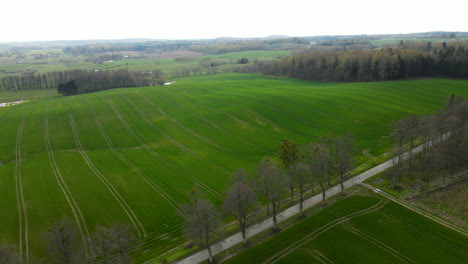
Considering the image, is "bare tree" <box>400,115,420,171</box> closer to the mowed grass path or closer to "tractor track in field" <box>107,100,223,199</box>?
the mowed grass path

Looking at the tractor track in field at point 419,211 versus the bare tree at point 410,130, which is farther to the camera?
the bare tree at point 410,130

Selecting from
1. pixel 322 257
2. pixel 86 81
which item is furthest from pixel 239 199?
pixel 86 81

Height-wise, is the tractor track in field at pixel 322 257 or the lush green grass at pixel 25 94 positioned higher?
the lush green grass at pixel 25 94

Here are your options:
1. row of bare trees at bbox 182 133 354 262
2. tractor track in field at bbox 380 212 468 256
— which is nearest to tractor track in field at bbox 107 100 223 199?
row of bare trees at bbox 182 133 354 262

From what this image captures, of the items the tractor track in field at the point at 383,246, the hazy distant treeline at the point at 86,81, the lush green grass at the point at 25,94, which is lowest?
the tractor track in field at the point at 383,246

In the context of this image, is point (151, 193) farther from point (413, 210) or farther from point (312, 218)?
point (413, 210)

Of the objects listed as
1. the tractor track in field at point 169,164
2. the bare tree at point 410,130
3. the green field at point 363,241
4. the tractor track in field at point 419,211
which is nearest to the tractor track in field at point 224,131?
the tractor track in field at point 169,164

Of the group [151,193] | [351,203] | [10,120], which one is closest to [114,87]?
[10,120]

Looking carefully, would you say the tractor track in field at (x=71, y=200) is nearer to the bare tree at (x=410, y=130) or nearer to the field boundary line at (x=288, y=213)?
the field boundary line at (x=288, y=213)
